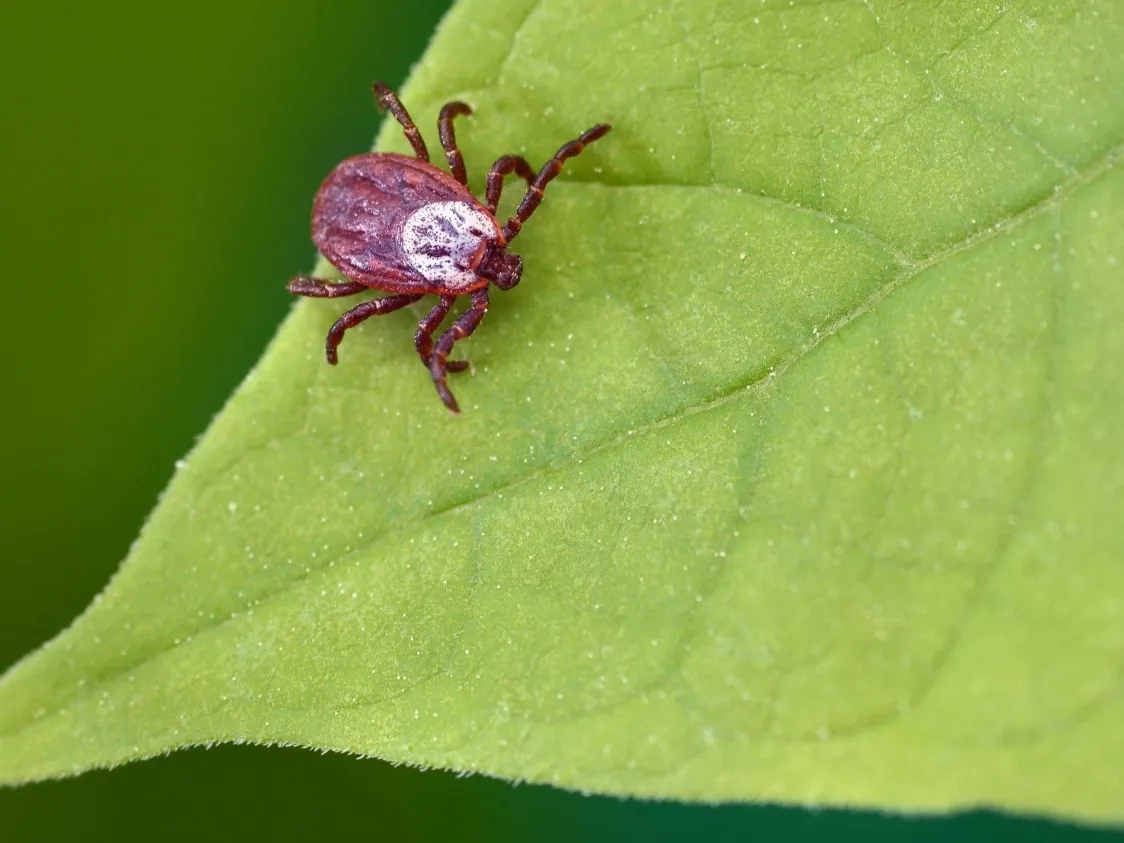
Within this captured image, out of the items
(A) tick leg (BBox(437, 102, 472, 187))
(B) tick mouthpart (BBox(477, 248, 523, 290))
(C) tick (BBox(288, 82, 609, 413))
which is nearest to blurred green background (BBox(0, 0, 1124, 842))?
(C) tick (BBox(288, 82, 609, 413))

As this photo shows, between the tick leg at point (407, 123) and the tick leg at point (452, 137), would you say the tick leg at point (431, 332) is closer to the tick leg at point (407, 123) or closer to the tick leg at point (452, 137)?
the tick leg at point (452, 137)

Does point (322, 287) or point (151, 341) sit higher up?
point (322, 287)

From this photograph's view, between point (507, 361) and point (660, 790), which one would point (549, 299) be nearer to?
point (507, 361)

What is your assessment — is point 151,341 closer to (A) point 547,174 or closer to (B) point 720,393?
(A) point 547,174

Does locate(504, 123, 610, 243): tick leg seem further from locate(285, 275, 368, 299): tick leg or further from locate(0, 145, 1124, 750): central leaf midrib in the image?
locate(285, 275, 368, 299): tick leg

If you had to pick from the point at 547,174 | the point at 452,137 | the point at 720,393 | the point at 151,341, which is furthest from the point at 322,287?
the point at 720,393

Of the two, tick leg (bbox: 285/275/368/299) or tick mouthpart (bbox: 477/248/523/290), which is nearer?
tick mouthpart (bbox: 477/248/523/290)
